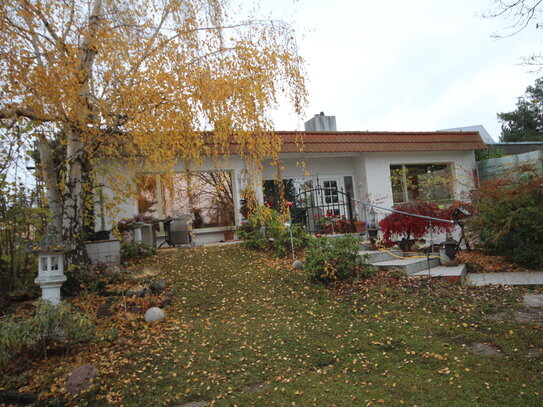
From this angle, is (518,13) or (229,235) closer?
(518,13)

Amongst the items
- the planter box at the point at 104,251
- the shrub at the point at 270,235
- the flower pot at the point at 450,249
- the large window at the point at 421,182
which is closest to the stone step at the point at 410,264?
the flower pot at the point at 450,249

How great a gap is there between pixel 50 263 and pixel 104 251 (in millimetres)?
2228

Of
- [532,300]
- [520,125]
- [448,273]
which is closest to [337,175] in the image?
[448,273]

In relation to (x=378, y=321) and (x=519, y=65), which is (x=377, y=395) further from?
(x=519, y=65)

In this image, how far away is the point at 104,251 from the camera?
22.3ft

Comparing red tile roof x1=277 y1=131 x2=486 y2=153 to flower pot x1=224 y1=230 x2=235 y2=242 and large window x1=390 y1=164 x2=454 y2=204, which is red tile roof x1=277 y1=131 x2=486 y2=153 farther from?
flower pot x1=224 y1=230 x2=235 y2=242

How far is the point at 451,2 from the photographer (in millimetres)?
5832

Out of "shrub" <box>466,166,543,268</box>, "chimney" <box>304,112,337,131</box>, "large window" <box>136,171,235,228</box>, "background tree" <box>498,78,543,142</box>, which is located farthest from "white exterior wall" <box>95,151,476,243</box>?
"background tree" <box>498,78,543,142</box>

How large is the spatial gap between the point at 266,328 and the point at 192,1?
4.41m

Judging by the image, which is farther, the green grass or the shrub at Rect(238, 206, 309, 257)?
the shrub at Rect(238, 206, 309, 257)

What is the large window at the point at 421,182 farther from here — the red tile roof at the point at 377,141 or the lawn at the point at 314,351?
the lawn at the point at 314,351

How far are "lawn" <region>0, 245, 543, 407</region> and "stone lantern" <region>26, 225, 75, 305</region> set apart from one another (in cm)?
57

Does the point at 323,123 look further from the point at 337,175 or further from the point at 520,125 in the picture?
the point at 520,125

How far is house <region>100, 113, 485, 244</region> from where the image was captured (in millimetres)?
10336
